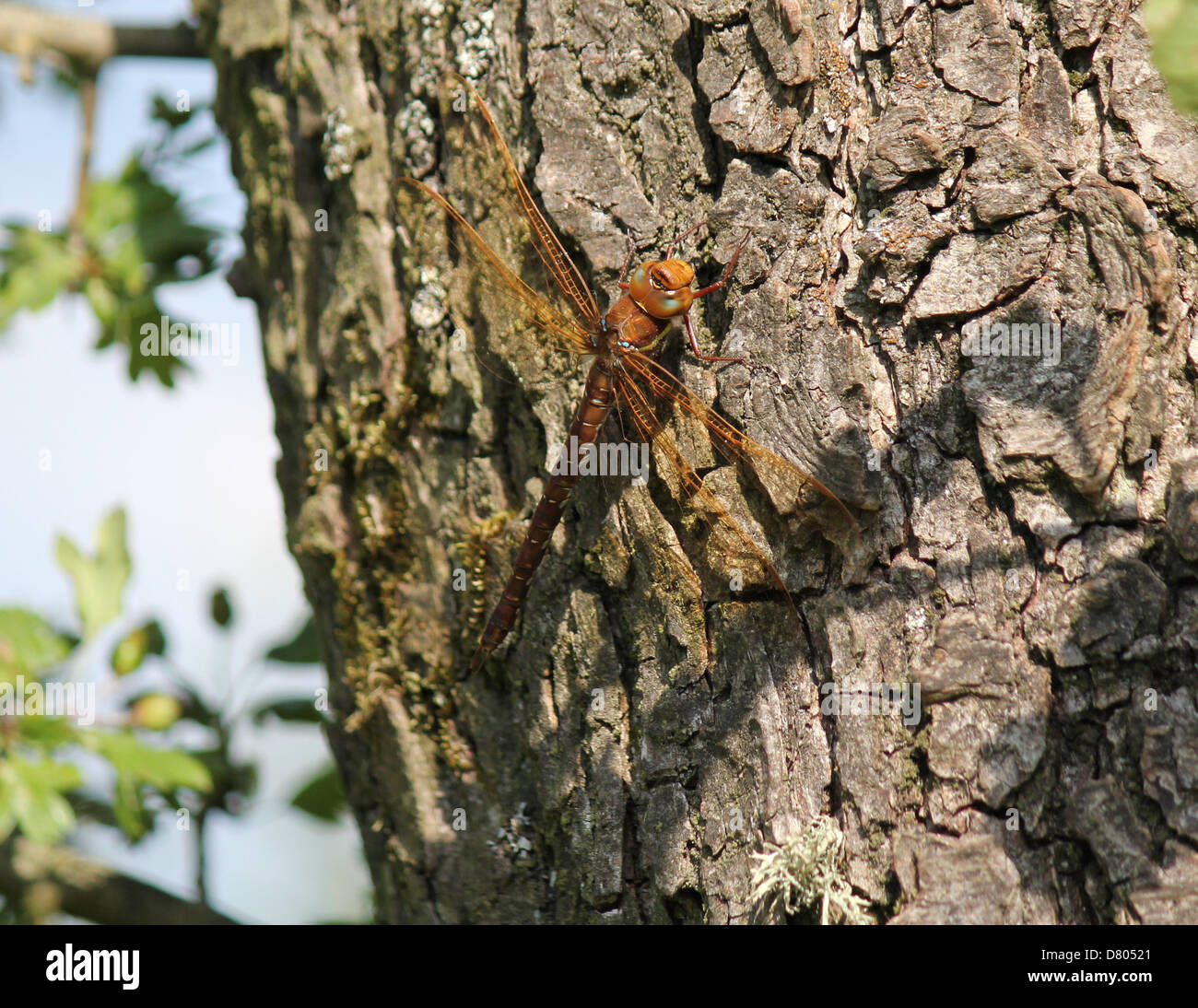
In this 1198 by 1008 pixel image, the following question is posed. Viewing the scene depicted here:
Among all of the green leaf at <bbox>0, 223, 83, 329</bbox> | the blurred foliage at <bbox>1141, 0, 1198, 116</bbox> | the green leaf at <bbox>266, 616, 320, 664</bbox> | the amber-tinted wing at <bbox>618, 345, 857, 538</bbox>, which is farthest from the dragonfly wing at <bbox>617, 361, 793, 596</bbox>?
the green leaf at <bbox>0, 223, 83, 329</bbox>

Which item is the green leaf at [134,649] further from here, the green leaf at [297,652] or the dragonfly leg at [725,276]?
the dragonfly leg at [725,276]

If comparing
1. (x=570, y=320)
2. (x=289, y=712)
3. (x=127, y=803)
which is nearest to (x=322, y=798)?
(x=289, y=712)

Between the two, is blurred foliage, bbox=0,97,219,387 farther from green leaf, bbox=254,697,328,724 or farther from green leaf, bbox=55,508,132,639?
green leaf, bbox=254,697,328,724

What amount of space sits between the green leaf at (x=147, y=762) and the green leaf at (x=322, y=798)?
702mm

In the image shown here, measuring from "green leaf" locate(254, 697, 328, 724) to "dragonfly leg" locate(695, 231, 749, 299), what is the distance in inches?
97.9

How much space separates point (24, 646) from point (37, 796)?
0.59m

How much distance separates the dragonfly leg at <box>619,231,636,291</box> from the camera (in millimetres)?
2157

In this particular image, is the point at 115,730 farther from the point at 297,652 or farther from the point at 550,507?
the point at 550,507

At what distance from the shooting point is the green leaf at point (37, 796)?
9.18ft

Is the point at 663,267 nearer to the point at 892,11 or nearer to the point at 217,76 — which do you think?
the point at 892,11

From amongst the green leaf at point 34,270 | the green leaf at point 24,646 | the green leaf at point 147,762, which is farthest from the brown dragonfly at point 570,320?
the green leaf at point 24,646

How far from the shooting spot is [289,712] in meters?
3.62

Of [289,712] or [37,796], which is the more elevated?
[289,712]
